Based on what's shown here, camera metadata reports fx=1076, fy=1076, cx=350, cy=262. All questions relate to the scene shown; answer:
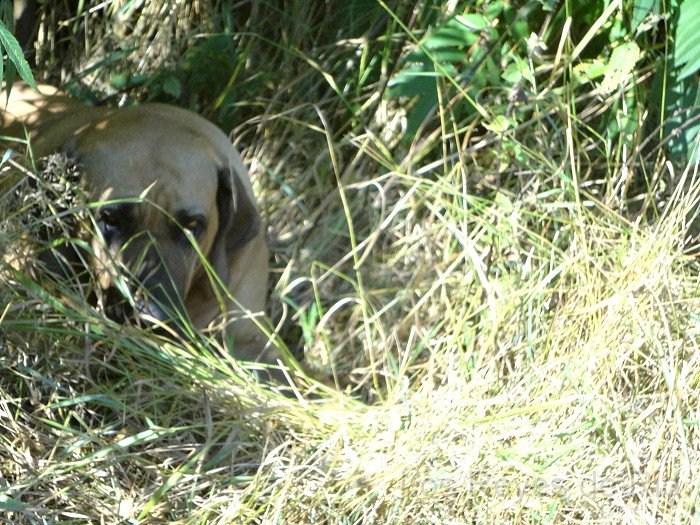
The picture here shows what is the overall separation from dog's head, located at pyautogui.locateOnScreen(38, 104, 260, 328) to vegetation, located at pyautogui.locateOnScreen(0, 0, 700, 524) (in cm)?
21

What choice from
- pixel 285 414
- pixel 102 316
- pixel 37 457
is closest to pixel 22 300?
pixel 102 316

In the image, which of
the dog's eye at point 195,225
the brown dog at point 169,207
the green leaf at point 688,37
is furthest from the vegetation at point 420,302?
the dog's eye at point 195,225

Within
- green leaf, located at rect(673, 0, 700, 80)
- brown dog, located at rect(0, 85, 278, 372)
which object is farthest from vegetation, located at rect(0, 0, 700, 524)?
brown dog, located at rect(0, 85, 278, 372)

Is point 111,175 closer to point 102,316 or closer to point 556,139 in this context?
point 102,316

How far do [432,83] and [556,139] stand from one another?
0.43 meters

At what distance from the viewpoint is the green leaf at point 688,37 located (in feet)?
10.0

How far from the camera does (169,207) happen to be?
3.03 m

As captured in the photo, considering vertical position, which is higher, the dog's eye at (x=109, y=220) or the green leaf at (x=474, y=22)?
the green leaf at (x=474, y=22)

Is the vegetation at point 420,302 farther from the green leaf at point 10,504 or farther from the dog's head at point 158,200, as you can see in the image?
the dog's head at point 158,200

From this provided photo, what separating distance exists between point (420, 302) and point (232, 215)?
2.16ft

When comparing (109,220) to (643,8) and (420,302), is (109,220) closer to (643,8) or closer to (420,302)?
(420,302)

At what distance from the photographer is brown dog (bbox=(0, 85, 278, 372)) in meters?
2.92

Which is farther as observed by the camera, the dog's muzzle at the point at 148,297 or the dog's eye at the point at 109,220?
the dog's eye at the point at 109,220

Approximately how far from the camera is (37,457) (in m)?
2.39
